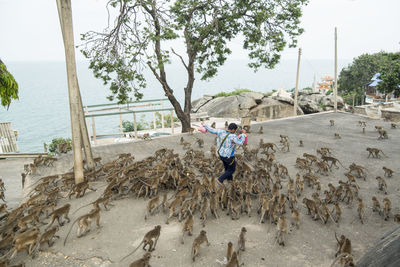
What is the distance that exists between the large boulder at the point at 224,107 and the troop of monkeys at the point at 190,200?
20.5m

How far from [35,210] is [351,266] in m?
6.66

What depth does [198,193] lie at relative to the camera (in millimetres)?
7176

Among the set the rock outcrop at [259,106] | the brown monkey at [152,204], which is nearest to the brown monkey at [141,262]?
the brown monkey at [152,204]

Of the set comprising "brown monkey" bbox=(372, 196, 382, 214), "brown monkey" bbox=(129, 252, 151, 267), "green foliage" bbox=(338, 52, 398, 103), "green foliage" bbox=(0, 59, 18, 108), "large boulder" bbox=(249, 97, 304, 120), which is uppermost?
"green foliage" bbox=(338, 52, 398, 103)

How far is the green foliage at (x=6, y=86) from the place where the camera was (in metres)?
6.87

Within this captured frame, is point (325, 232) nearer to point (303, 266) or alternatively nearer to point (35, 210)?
point (303, 266)

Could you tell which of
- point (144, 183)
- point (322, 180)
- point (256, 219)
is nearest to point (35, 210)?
point (144, 183)

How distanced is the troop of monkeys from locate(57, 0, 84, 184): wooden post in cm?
72

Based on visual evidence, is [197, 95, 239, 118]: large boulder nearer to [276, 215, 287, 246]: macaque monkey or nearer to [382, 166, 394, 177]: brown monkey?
[382, 166, 394, 177]: brown monkey

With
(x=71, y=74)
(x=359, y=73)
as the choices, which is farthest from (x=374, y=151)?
(x=359, y=73)

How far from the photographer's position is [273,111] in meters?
30.4

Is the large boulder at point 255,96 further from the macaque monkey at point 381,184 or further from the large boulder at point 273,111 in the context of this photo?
the macaque monkey at point 381,184

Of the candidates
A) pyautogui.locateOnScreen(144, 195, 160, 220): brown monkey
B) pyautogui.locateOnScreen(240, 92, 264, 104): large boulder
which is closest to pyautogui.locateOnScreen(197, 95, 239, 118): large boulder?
pyautogui.locateOnScreen(240, 92, 264, 104): large boulder

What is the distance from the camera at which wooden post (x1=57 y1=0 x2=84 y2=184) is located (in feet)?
29.0
